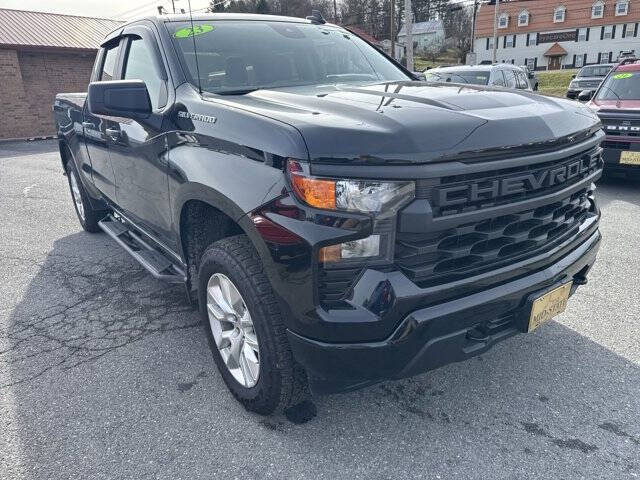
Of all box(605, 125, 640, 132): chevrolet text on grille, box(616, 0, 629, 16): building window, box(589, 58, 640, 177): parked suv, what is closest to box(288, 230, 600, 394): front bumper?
box(589, 58, 640, 177): parked suv

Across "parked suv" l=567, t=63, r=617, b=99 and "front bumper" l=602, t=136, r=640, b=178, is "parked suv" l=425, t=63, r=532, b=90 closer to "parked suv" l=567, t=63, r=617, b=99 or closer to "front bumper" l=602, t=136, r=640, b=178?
"front bumper" l=602, t=136, r=640, b=178

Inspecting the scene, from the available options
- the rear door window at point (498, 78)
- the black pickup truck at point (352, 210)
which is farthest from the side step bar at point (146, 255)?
the rear door window at point (498, 78)

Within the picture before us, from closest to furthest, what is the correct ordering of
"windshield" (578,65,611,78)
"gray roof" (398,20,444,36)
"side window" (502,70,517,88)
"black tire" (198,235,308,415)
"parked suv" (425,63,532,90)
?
1. "black tire" (198,235,308,415)
2. "parked suv" (425,63,532,90)
3. "side window" (502,70,517,88)
4. "windshield" (578,65,611,78)
5. "gray roof" (398,20,444,36)

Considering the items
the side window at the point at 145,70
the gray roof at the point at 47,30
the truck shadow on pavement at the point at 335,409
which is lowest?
the truck shadow on pavement at the point at 335,409

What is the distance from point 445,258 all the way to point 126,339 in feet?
7.56

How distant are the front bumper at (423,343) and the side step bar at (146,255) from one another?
1307mm

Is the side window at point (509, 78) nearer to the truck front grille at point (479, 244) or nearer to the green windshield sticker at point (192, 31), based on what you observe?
the green windshield sticker at point (192, 31)

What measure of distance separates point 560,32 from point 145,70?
66.6 m

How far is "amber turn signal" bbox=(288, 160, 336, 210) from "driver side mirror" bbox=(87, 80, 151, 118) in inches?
51.4

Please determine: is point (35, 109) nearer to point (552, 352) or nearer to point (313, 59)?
point (313, 59)

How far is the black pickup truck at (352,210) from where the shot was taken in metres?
1.88

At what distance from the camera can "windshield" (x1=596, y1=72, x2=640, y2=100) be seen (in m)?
7.53

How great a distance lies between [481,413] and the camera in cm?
249

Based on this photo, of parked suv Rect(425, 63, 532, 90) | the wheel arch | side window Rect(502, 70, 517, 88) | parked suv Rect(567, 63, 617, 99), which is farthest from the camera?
parked suv Rect(567, 63, 617, 99)
